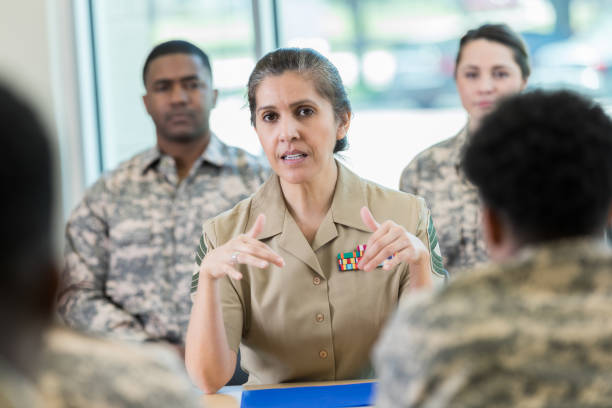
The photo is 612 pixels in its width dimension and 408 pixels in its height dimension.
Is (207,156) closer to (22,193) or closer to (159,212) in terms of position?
(159,212)

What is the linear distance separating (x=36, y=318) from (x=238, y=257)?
3.04ft

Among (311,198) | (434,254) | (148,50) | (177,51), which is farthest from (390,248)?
(148,50)

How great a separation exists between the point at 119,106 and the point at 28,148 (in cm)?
364

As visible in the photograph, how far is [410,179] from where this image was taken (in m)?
3.05

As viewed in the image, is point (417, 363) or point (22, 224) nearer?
point (22, 224)

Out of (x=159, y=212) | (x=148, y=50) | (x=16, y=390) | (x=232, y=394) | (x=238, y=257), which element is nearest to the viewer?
(x=16, y=390)

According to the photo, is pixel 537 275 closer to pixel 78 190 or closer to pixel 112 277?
pixel 112 277

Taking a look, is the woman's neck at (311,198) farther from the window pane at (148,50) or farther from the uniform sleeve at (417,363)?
the window pane at (148,50)

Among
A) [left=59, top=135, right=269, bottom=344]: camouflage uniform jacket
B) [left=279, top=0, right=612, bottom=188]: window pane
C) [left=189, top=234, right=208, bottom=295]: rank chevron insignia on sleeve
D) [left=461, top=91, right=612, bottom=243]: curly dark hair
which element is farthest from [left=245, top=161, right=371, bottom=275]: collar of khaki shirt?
[left=279, top=0, right=612, bottom=188]: window pane

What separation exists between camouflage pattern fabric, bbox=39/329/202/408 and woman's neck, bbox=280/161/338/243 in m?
1.27

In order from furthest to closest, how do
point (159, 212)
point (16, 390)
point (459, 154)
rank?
1. point (159, 212)
2. point (459, 154)
3. point (16, 390)

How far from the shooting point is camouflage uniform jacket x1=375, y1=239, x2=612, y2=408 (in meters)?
0.87

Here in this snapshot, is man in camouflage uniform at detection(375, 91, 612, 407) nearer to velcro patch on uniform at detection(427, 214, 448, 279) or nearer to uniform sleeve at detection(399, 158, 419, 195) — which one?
velcro patch on uniform at detection(427, 214, 448, 279)

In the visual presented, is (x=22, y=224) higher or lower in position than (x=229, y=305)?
higher
